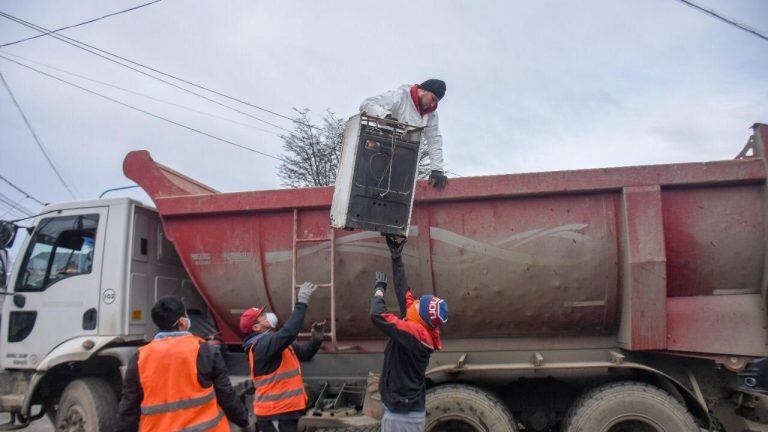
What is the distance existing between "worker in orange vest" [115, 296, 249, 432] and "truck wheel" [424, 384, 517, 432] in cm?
169

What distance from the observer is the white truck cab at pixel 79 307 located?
4.76 meters

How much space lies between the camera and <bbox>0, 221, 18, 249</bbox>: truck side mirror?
5.06m

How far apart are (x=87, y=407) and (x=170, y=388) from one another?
247cm

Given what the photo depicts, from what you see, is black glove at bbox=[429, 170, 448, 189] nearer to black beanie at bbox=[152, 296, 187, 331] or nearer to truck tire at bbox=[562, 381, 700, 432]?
truck tire at bbox=[562, 381, 700, 432]

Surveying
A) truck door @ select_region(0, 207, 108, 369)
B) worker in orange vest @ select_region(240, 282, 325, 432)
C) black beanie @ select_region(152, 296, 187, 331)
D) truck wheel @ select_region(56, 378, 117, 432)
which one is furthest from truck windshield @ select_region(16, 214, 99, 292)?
black beanie @ select_region(152, 296, 187, 331)

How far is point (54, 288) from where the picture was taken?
5133 millimetres

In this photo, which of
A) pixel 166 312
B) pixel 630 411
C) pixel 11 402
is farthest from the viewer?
pixel 11 402

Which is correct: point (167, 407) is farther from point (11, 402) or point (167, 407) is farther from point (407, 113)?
point (11, 402)

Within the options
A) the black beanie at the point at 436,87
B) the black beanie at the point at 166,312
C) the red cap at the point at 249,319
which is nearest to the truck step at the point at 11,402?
the red cap at the point at 249,319

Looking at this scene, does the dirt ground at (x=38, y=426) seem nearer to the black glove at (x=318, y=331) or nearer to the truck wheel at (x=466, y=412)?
the black glove at (x=318, y=331)

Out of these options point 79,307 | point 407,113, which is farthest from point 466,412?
point 79,307

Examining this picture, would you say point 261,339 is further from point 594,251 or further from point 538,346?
point 594,251

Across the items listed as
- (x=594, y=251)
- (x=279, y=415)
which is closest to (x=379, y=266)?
(x=279, y=415)

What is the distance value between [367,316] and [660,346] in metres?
2.32
